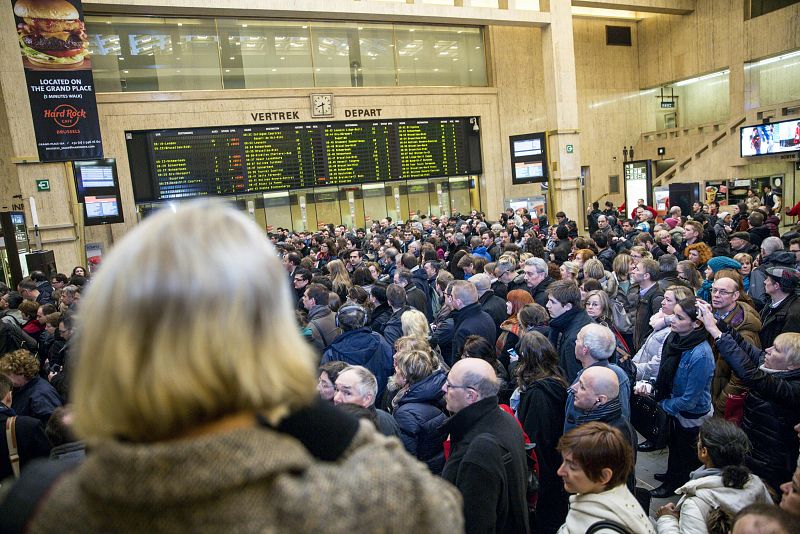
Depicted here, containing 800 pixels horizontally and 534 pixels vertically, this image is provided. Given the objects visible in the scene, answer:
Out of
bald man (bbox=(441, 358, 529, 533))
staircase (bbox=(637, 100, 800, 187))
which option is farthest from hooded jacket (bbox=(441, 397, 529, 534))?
staircase (bbox=(637, 100, 800, 187))

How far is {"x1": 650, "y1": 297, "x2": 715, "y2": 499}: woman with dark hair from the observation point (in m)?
3.93

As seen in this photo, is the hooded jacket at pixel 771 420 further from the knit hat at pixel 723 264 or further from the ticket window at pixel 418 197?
the ticket window at pixel 418 197

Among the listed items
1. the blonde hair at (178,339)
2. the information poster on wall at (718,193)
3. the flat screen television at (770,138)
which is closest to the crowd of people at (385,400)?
the blonde hair at (178,339)

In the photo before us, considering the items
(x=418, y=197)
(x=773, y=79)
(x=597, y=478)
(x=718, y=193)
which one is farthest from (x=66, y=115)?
(x=773, y=79)

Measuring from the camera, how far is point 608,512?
2316 millimetres

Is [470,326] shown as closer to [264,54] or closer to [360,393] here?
[360,393]

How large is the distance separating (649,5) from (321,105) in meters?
14.2

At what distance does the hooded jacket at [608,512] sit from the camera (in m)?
2.28

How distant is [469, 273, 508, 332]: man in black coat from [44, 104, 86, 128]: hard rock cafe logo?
1055 centimetres

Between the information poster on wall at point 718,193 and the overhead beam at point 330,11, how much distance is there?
8444 millimetres

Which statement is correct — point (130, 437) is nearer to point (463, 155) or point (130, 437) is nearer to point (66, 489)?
point (66, 489)

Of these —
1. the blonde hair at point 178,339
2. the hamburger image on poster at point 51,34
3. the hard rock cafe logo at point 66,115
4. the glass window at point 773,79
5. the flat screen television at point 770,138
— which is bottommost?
the blonde hair at point 178,339

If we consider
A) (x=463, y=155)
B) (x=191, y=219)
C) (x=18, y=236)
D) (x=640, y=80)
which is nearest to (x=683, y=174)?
(x=640, y=80)

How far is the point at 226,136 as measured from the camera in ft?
57.3
